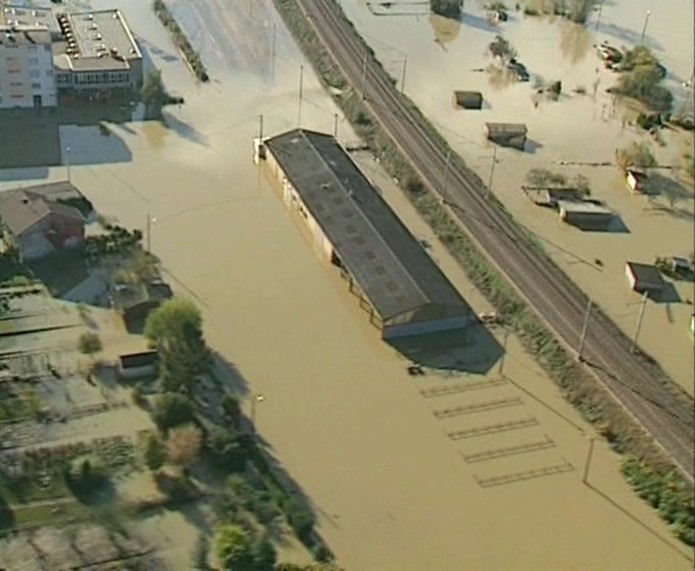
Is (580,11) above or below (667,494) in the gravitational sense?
above

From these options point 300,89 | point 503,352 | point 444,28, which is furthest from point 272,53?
point 503,352

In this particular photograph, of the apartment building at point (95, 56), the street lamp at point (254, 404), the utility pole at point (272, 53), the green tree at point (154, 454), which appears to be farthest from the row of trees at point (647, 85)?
the green tree at point (154, 454)

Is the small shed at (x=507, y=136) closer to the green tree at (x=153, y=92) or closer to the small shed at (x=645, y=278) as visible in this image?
the small shed at (x=645, y=278)

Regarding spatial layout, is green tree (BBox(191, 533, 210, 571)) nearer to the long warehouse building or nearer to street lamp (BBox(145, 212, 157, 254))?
the long warehouse building

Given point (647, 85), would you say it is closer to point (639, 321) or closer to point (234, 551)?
point (639, 321)

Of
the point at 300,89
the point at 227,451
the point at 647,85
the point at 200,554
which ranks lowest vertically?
the point at 200,554

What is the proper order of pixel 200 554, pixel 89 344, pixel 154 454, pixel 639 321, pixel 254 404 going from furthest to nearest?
pixel 639 321 < pixel 89 344 < pixel 254 404 < pixel 154 454 < pixel 200 554

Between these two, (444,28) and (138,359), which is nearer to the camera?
(138,359)
